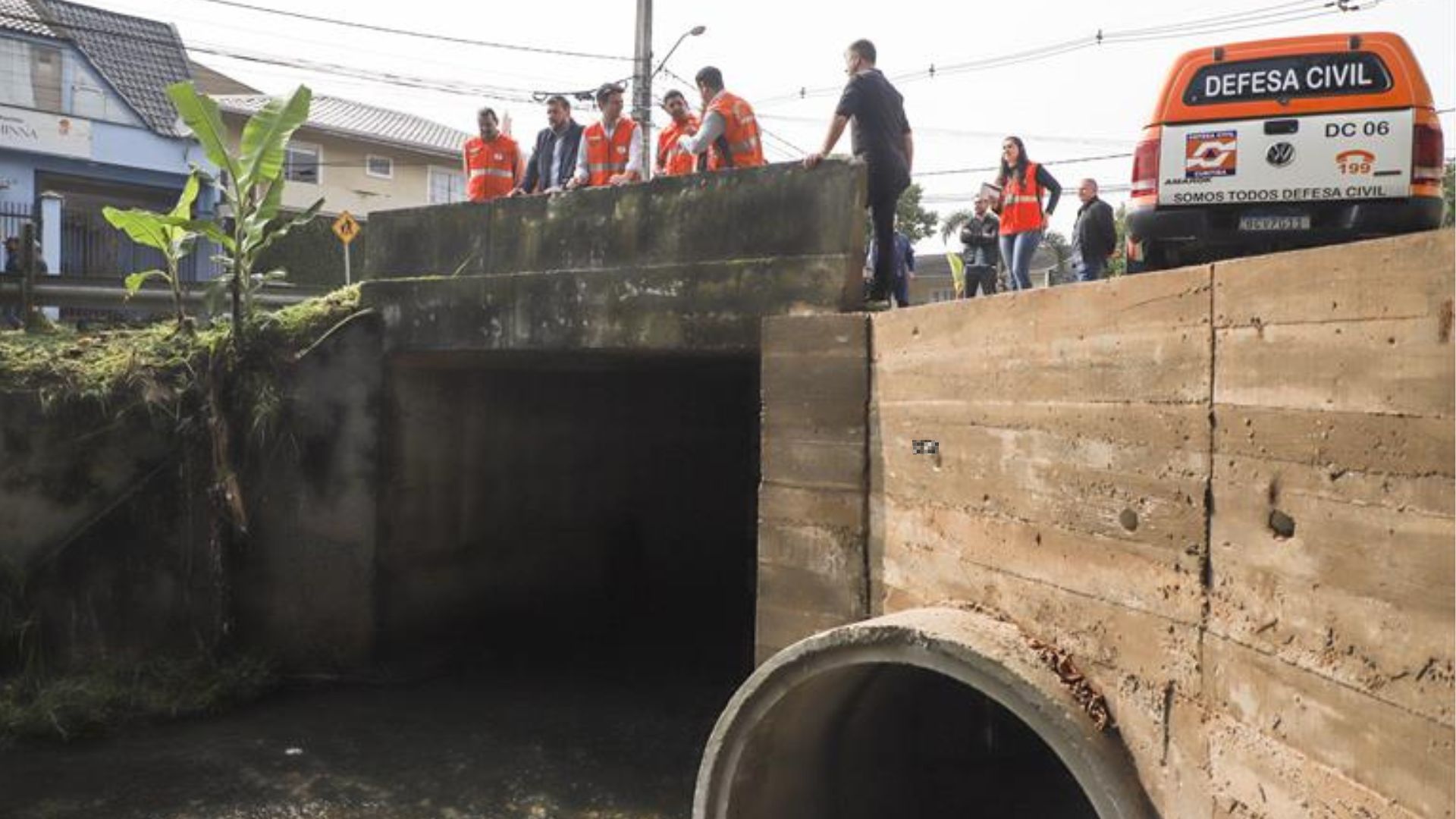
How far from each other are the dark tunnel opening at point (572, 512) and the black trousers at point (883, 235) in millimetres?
1951

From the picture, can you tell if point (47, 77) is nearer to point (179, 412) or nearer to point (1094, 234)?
point (179, 412)

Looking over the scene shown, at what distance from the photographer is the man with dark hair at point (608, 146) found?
30.7 feet

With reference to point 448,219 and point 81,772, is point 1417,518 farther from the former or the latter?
point 81,772

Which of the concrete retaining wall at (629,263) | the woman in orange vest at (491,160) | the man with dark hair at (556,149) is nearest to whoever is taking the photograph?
the concrete retaining wall at (629,263)

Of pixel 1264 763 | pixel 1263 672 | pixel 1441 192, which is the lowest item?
pixel 1264 763

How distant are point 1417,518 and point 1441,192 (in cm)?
419

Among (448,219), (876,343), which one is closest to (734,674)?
(448,219)

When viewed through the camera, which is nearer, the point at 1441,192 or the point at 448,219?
the point at 1441,192

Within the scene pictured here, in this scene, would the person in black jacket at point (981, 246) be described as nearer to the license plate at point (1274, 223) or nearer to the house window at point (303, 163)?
the license plate at point (1274, 223)

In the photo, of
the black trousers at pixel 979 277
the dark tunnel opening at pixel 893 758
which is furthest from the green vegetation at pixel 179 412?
the dark tunnel opening at pixel 893 758

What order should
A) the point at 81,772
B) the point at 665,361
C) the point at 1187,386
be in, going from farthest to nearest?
the point at 665,361 → the point at 81,772 → the point at 1187,386

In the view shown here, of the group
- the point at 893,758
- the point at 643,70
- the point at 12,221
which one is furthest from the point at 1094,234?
the point at 12,221

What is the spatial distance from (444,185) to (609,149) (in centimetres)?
2516

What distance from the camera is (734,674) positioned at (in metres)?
10.8
